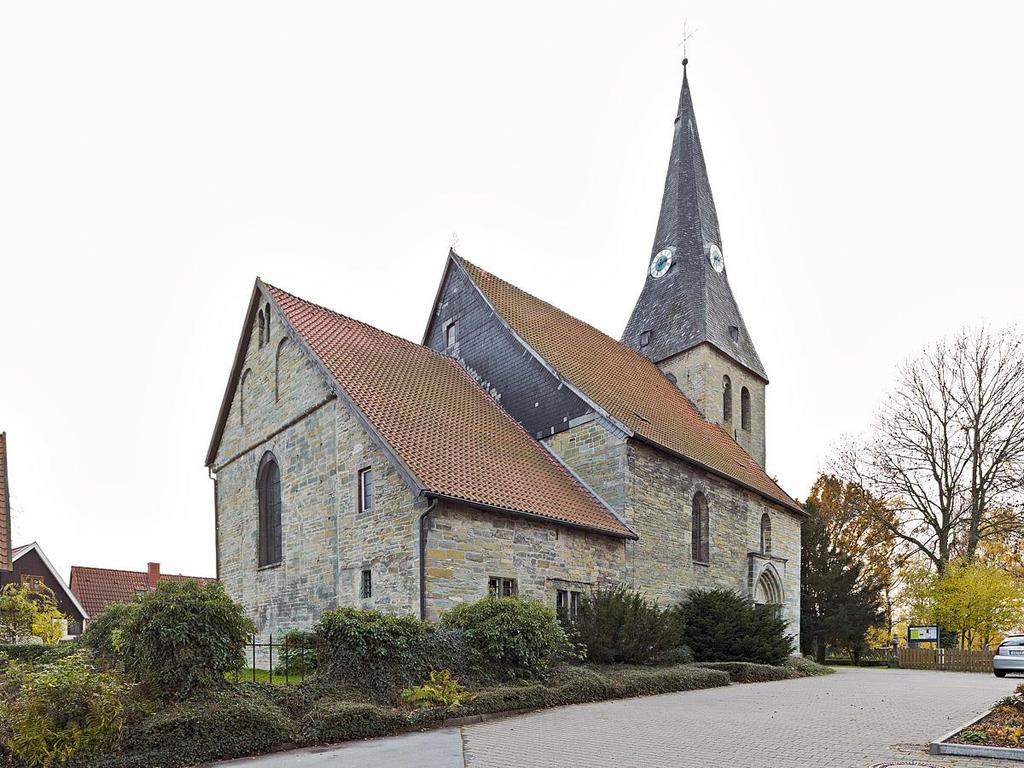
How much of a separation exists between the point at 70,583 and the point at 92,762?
39.8 m

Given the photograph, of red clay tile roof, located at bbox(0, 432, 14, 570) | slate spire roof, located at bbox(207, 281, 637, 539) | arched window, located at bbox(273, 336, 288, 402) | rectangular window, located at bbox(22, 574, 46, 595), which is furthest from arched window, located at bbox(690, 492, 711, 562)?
rectangular window, located at bbox(22, 574, 46, 595)

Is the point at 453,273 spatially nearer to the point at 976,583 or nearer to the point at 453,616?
the point at 453,616

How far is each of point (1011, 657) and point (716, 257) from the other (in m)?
17.5

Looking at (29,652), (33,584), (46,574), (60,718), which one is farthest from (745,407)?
(46,574)

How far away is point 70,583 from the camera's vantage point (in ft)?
135

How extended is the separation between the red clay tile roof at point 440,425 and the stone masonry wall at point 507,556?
362 mm

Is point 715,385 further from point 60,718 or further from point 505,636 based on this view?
point 60,718

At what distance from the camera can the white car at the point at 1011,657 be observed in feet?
59.4

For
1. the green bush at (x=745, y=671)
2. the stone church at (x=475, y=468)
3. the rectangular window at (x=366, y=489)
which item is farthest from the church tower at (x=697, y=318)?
the rectangular window at (x=366, y=489)

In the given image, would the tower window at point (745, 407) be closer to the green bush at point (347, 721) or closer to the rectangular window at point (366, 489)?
the rectangular window at point (366, 489)

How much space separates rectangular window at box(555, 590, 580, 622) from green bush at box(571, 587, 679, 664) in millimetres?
444

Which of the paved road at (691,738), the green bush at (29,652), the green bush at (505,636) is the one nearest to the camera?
the paved road at (691,738)

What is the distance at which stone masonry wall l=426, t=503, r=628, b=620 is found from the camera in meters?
13.8

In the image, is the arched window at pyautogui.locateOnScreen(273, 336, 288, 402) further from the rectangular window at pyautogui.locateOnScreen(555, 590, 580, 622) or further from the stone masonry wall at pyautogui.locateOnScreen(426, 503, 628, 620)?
the rectangular window at pyautogui.locateOnScreen(555, 590, 580, 622)
